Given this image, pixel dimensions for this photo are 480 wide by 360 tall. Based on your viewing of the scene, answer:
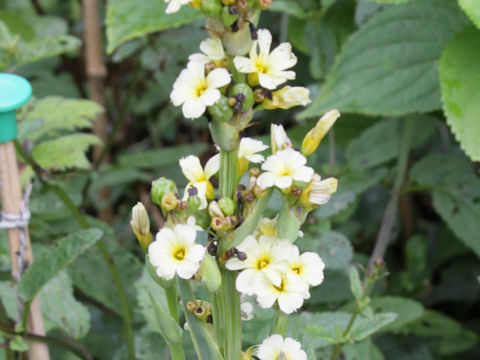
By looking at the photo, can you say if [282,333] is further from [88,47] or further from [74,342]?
[88,47]

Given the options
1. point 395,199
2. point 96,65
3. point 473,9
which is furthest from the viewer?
point 96,65

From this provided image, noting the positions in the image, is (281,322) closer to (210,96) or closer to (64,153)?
(210,96)

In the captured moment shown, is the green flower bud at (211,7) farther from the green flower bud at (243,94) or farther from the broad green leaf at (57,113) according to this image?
the broad green leaf at (57,113)

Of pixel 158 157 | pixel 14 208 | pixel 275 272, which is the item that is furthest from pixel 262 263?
pixel 158 157

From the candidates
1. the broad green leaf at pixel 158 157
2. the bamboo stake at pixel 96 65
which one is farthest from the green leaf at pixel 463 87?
the bamboo stake at pixel 96 65

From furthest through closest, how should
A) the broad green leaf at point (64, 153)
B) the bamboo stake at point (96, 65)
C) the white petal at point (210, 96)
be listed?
the bamboo stake at point (96, 65) < the broad green leaf at point (64, 153) < the white petal at point (210, 96)

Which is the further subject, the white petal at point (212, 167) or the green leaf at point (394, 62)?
the green leaf at point (394, 62)

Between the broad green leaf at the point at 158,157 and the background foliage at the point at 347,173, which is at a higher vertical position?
the broad green leaf at the point at 158,157
